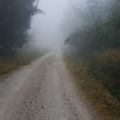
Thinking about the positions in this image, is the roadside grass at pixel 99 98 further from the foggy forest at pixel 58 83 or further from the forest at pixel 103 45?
the forest at pixel 103 45

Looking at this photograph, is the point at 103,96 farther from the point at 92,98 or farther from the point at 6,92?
the point at 6,92

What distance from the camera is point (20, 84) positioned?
60.1ft

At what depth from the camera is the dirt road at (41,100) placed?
11.5 m

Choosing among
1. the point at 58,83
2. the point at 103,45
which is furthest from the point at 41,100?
the point at 103,45

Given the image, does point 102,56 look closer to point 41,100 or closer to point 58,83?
point 58,83

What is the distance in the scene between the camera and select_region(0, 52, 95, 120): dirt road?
1148 centimetres

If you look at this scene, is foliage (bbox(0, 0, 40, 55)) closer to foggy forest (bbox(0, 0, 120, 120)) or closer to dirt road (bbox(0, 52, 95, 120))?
foggy forest (bbox(0, 0, 120, 120))

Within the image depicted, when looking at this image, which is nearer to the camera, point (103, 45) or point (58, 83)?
point (58, 83)

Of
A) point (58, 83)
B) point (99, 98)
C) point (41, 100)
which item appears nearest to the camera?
point (41, 100)

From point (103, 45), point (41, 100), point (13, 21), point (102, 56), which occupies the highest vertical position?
point (13, 21)

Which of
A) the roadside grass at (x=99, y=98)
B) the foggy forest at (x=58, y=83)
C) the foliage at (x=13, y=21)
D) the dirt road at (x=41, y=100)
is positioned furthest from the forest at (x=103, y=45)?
the foliage at (x=13, y=21)

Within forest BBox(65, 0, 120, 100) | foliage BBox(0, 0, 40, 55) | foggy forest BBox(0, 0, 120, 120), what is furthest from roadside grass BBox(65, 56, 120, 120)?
foliage BBox(0, 0, 40, 55)

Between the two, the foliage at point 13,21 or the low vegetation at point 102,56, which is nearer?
the low vegetation at point 102,56

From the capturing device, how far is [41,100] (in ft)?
46.0
